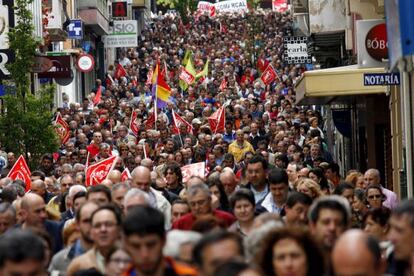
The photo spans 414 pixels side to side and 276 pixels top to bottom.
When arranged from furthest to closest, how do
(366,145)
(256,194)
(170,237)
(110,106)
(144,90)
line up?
(144,90), (110,106), (366,145), (256,194), (170,237)

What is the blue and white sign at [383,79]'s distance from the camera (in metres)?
19.9

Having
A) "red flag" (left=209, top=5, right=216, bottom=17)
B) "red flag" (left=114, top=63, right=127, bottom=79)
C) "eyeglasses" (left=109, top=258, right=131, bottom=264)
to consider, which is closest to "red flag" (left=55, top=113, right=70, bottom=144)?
"red flag" (left=114, top=63, right=127, bottom=79)

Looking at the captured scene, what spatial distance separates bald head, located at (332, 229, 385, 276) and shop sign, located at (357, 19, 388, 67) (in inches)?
467

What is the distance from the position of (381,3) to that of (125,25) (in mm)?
40615

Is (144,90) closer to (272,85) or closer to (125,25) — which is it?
(272,85)

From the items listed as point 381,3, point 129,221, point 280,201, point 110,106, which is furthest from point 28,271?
point 110,106

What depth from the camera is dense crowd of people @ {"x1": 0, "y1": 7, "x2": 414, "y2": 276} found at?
9633mm

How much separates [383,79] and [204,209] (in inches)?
254

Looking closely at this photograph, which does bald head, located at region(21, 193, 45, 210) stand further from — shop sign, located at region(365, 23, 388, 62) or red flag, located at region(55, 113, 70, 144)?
red flag, located at region(55, 113, 70, 144)

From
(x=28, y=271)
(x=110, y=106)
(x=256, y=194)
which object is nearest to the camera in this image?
(x=28, y=271)

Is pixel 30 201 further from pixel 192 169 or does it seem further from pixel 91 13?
pixel 91 13

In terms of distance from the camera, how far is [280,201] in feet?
55.4

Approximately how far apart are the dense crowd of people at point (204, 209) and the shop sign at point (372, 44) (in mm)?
1454

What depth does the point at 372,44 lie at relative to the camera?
67.7 ft
